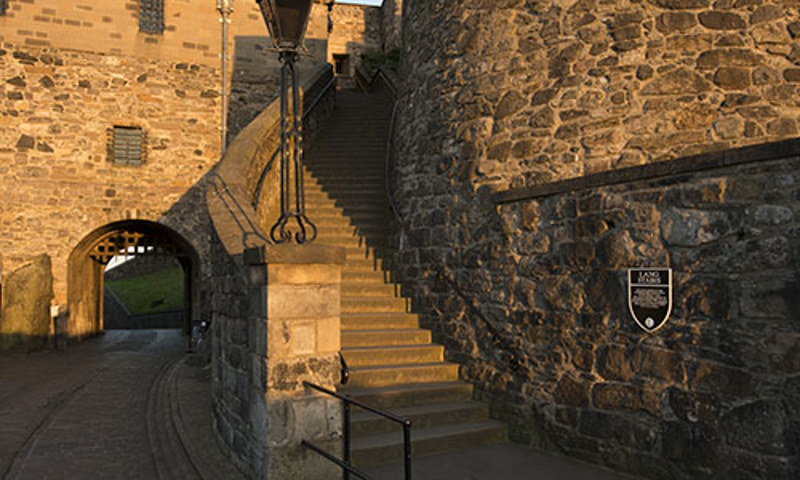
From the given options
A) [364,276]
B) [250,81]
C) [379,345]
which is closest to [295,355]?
[379,345]

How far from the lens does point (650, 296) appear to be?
4789mm

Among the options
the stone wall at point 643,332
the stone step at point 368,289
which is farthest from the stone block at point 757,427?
the stone step at point 368,289

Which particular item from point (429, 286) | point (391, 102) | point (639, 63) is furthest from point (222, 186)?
point (391, 102)

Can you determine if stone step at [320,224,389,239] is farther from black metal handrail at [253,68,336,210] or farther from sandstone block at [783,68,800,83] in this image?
sandstone block at [783,68,800,83]

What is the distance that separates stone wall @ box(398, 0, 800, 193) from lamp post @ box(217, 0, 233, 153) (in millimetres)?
8776

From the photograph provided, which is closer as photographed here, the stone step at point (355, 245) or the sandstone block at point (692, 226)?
the sandstone block at point (692, 226)

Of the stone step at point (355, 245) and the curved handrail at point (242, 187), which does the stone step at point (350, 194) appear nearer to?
the curved handrail at point (242, 187)

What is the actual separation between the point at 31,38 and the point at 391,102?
856cm

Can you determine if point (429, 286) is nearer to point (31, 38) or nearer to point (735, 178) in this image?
point (735, 178)

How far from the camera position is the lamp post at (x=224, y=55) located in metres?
14.6

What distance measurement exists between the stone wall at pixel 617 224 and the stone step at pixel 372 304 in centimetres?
25

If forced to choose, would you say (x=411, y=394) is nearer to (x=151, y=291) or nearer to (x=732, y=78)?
(x=732, y=78)

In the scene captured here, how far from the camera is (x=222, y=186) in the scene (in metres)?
6.78

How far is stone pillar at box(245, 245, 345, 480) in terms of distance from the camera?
444cm
